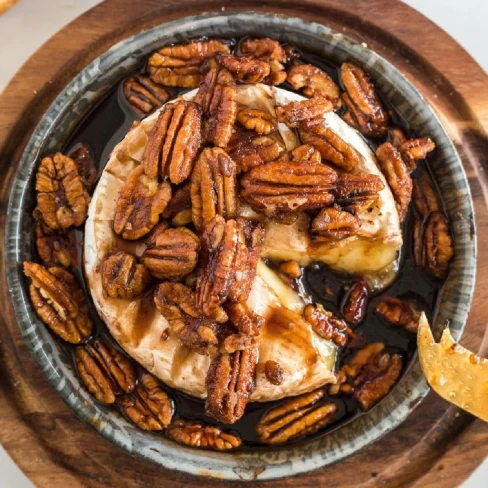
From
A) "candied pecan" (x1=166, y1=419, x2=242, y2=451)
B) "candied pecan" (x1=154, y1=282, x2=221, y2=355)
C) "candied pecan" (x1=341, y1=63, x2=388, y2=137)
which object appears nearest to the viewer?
"candied pecan" (x1=154, y1=282, x2=221, y2=355)

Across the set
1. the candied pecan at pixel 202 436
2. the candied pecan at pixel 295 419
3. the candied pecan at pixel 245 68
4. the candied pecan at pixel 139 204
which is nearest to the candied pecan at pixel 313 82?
the candied pecan at pixel 245 68

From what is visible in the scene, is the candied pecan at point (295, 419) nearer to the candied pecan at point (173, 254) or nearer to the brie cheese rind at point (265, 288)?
the brie cheese rind at point (265, 288)

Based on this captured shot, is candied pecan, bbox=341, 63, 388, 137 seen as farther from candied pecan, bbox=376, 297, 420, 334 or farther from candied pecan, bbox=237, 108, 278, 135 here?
candied pecan, bbox=376, 297, 420, 334

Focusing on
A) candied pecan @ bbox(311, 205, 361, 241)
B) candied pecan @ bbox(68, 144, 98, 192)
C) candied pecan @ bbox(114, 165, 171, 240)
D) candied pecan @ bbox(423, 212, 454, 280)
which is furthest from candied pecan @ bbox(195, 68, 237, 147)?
candied pecan @ bbox(423, 212, 454, 280)

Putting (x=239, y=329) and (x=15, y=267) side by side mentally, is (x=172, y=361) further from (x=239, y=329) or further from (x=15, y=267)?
(x=15, y=267)

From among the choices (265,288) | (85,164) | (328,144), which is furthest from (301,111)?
(85,164)

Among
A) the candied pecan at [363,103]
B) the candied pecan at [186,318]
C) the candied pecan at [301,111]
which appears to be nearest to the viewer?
the candied pecan at [186,318]
